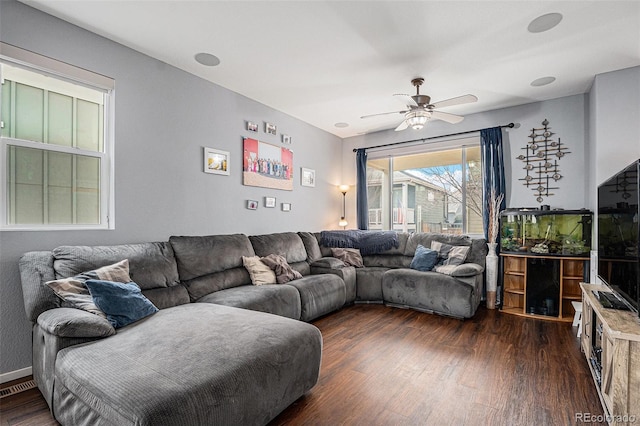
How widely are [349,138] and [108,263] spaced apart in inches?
183

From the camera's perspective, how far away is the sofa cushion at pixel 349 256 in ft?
15.2

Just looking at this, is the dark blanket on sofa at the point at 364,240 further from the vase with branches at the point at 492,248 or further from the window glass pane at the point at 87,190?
the window glass pane at the point at 87,190

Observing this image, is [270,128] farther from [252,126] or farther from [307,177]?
[307,177]

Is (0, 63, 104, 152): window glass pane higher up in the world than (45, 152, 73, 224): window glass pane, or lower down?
higher up

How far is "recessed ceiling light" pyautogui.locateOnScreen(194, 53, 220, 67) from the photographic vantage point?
9.94ft

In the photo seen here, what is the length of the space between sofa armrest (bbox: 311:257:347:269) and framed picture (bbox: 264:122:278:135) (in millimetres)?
1952

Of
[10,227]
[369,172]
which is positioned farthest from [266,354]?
[369,172]

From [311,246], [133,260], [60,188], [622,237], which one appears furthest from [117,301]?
[622,237]

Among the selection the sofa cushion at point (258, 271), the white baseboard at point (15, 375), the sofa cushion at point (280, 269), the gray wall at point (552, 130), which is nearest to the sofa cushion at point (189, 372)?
the white baseboard at point (15, 375)

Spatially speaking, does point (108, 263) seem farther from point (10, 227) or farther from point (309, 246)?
point (309, 246)

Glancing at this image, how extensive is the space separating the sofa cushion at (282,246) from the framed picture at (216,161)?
889mm

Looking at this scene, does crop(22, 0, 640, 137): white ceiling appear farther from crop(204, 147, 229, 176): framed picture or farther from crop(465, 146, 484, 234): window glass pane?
crop(465, 146, 484, 234): window glass pane

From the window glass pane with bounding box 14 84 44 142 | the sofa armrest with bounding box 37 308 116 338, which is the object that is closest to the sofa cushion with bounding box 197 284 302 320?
the sofa armrest with bounding box 37 308 116 338

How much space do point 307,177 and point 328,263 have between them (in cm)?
162
